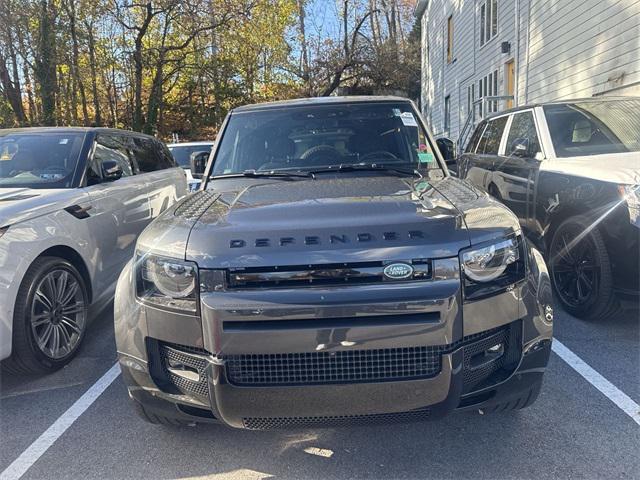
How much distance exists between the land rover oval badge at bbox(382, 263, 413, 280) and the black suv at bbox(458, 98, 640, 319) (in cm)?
237

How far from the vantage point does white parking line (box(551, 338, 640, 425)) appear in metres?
2.95

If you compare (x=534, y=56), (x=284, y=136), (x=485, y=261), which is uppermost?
(x=534, y=56)

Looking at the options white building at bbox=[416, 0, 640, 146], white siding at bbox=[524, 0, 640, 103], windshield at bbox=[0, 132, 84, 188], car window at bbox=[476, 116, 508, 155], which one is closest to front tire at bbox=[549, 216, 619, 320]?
car window at bbox=[476, 116, 508, 155]

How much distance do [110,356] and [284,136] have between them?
2.15m

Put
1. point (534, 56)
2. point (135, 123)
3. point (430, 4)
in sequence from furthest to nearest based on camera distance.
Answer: point (430, 4) < point (135, 123) < point (534, 56)

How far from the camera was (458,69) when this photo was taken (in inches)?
772

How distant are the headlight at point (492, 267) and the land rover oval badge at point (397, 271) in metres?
0.23

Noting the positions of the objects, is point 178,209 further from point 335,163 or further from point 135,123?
point 135,123

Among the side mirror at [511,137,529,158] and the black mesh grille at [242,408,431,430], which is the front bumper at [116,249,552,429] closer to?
the black mesh grille at [242,408,431,430]

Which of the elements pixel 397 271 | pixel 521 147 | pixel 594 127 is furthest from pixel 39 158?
pixel 594 127

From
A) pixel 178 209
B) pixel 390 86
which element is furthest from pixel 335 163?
pixel 390 86

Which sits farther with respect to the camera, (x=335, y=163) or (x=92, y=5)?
(x=92, y=5)

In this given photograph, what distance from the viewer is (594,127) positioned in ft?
16.6

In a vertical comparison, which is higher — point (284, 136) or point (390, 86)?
point (390, 86)
